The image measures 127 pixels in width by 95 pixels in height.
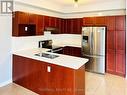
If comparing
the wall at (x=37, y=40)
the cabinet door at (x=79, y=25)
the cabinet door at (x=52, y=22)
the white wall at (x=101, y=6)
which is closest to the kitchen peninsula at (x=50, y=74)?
the wall at (x=37, y=40)

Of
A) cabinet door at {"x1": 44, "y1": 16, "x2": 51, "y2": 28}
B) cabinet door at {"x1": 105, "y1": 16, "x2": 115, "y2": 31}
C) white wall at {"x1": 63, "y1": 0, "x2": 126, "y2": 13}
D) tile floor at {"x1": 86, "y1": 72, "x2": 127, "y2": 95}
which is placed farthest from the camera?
white wall at {"x1": 63, "y1": 0, "x2": 126, "y2": 13}

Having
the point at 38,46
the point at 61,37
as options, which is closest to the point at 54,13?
the point at 61,37

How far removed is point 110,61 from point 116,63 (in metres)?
0.21

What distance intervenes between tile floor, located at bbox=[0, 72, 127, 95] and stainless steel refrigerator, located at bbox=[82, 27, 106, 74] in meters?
0.52

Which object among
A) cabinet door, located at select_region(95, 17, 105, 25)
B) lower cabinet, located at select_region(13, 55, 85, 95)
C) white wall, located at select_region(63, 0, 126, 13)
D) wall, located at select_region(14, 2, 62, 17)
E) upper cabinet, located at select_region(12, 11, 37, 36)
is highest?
white wall, located at select_region(63, 0, 126, 13)

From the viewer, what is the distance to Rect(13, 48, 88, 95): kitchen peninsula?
2775mm

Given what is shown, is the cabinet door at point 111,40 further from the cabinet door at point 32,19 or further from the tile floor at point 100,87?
the cabinet door at point 32,19

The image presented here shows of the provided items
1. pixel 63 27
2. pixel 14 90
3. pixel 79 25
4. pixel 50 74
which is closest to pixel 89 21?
pixel 79 25

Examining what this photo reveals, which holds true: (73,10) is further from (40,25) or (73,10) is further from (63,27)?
(40,25)

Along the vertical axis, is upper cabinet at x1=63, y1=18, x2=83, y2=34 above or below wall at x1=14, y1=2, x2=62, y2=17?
below

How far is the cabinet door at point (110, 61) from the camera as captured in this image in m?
4.88

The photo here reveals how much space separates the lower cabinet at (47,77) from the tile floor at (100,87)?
8.8 inches

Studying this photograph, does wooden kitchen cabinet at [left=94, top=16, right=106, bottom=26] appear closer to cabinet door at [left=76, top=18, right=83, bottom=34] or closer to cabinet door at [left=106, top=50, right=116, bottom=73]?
cabinet door at [left=76, top=18, right=83, bottom=34]

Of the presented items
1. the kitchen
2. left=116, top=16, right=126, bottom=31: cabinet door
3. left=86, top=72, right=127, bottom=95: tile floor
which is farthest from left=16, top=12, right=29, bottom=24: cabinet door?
left=116, top=16, right=126, bottom=31: cabinet door
